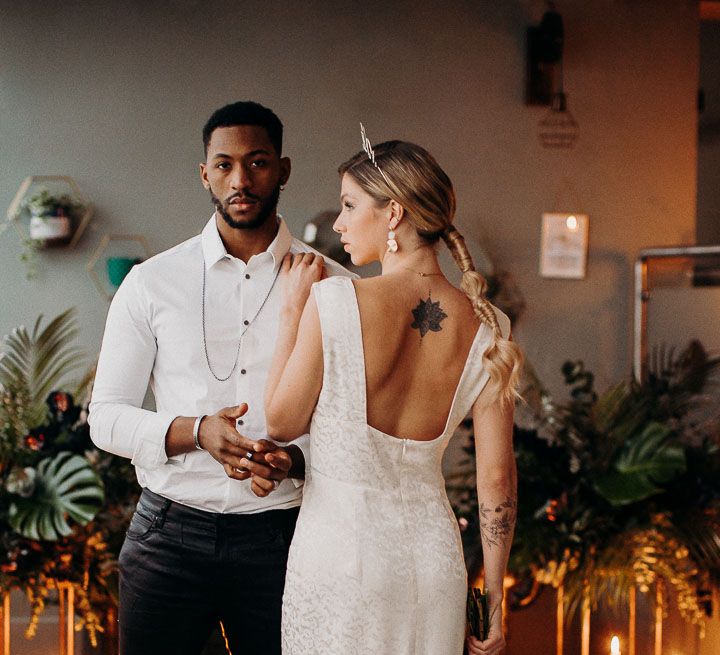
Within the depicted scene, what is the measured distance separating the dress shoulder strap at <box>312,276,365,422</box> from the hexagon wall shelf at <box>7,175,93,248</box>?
3.34 m

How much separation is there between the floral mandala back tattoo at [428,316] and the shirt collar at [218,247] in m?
0.51

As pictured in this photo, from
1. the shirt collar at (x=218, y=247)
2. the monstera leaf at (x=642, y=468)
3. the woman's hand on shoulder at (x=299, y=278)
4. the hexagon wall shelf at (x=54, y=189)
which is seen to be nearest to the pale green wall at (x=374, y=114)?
the hexagon wall shelf at (x=54, y=189)

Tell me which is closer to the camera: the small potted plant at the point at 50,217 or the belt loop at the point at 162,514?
the belt loop at the point at 162,514

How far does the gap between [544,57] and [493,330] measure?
11.7 feet

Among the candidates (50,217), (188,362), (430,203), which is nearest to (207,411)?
(188,362)

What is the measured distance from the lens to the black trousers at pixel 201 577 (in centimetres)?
209

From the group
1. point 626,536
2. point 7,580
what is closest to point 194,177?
point 7,580

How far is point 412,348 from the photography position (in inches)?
73.1

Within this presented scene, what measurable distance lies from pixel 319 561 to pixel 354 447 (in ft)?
0.79

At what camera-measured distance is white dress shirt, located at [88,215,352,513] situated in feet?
6.94

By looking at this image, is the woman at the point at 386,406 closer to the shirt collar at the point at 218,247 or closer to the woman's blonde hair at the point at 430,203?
the woman's blonde hair at the point at 430,203

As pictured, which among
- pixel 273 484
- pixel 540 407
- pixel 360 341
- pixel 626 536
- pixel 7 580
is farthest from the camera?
pixel 540 407

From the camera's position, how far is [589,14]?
5227mm

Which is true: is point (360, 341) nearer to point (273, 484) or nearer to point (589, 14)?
point (273, 484)
